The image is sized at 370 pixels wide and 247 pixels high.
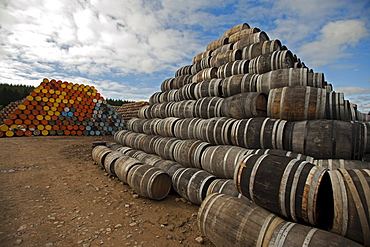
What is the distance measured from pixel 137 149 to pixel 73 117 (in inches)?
318

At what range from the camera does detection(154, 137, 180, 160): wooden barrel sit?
4.86 m

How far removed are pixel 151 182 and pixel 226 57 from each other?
14.3ft

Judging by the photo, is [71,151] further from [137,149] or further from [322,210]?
[322,210]

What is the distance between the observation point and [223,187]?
322 cm

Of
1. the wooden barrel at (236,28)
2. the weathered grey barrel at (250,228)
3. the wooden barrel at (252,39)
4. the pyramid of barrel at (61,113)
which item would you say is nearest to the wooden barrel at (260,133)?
the weathered grey barrel at (250,228)

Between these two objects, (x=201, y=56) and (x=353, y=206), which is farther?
(x=201, y=56)

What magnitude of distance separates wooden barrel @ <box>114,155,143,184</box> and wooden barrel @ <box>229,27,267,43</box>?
17.6 ft

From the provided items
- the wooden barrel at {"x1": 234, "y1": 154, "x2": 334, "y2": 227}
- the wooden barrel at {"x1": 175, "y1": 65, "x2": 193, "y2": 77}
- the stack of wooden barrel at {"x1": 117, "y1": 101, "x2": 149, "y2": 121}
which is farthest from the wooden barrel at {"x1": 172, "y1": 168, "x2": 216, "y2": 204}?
the stack of wooden barrel at {"x1": 117, "y1": 101, "x2": 149, "y2": 121}

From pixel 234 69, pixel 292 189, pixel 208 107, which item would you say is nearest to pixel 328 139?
pixel 292 189

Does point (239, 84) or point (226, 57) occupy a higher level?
point (226, 57)

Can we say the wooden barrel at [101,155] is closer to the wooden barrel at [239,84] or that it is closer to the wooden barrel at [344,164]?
the wooden barrel at [239,84]

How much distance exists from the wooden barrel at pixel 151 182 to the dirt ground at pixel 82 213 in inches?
7.2

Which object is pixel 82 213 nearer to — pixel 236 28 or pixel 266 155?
pixel 266 155

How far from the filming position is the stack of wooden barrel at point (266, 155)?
178 cm
